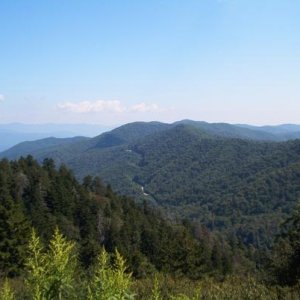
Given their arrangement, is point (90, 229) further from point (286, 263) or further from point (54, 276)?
point (54, 276)

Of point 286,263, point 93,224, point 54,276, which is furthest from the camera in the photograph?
point 93,224

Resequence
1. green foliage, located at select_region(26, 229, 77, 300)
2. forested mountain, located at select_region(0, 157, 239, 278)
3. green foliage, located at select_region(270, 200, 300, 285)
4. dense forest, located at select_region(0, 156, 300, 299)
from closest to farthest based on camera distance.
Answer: green foliage, located at select_region(26, 229, 77, 300), green foliage, located at select_region(270, 200, 300, 285), dense forest, located at select_region(0, 156, 300, 299), forested mountain, located at select_region(0, 157, 239, 278)

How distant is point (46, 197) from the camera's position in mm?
57000

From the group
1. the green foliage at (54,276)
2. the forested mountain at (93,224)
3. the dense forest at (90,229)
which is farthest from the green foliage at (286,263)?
the forested mountain at (93,224)

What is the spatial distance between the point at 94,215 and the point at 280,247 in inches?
1602

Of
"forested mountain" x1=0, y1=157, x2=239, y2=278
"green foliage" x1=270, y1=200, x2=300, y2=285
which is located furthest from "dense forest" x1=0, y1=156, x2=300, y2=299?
"green foliage" x1=270, y1=200, x2=300, y2=285

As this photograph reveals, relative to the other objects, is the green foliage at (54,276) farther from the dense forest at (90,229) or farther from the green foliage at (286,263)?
the dense forest at (90,229)

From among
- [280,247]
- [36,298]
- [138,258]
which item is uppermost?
[36,298]

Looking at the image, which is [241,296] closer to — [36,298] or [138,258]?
[36,298]

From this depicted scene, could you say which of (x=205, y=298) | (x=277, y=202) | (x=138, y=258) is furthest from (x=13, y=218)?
(x=277, y=202)

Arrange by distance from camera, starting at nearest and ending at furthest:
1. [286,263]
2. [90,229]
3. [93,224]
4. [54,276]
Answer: [54,276]
[286,263]
[90,229]
[93,224]

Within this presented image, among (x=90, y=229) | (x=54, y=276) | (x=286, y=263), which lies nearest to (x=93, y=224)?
(x=90, y=229)

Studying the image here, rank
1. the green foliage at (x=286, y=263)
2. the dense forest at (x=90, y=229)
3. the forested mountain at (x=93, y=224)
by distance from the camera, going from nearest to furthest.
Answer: the green foliage at (x=286, y=263), the dense forest at (x=90, y=229), the forested mountain at (x=93, y=224)

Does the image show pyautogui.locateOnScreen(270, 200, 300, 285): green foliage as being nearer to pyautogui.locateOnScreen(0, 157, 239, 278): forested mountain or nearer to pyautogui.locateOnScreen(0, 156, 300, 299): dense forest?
pyautogui.locateOnScreen(0, 156, 300, 299): dense forest
